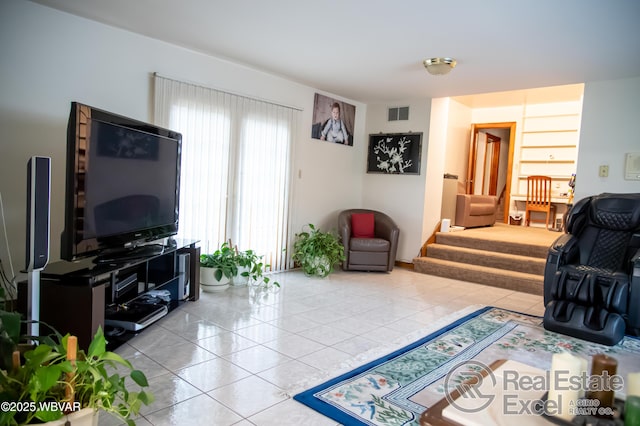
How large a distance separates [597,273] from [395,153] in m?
3.21

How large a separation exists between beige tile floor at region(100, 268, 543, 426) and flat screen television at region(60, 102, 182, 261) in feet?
2.41

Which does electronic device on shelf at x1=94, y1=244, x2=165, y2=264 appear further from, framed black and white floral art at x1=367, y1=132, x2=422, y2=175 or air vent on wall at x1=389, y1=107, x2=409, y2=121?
air vent on wall at x1=389, y1=107, x2=409, y2=121

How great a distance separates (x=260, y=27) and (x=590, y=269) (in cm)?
345

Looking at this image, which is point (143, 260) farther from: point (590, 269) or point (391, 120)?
point (391, 120)

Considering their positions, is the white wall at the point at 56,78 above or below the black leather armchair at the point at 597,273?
above

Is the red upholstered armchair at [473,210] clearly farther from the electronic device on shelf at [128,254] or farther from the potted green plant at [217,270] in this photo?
the electronic device on shelf at [128,254]

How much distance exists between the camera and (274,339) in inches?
118

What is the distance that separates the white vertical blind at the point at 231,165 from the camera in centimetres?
409

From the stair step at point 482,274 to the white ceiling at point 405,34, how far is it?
2.23 metres

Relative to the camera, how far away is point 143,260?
2879 mm

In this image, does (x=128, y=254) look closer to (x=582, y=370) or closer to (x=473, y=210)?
(x=582, y=370)

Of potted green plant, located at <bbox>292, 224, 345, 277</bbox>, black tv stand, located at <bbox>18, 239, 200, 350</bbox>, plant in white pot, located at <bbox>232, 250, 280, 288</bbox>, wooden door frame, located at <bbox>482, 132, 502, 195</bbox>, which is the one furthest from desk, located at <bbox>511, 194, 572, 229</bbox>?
black tv stand, located at <bbox>18, 239, 200, 350</bbox>

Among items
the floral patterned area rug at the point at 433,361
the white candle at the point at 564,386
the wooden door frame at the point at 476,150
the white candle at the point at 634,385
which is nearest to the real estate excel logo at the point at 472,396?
the white candle at the point at 564,386

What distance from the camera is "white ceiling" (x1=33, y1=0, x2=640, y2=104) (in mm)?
2879
